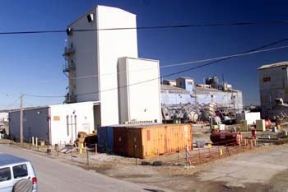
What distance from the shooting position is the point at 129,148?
27.9 metres

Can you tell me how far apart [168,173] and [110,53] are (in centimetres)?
→ 3145

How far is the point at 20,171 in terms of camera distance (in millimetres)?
11188

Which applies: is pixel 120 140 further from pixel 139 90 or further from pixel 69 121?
pixel 139 90

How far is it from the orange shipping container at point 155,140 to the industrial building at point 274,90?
4954cm

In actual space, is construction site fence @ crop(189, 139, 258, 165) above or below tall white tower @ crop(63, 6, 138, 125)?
below

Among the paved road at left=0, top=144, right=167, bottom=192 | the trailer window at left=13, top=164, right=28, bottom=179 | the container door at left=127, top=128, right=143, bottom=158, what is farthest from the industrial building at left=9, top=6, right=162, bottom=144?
the trailer window at left=13, top=164, right=28, bottom=179

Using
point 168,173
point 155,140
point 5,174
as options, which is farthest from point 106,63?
point 5,174

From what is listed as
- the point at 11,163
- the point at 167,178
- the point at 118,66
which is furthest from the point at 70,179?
the point at 118,66

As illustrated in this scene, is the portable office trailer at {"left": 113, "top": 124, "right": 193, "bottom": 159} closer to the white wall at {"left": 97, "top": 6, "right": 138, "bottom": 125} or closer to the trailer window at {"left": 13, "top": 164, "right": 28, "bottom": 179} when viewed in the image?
the trailer window at {"left": 13, "top": 164, "right": 28, "bottom": 179}

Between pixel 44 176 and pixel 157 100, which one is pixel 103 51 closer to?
pixel 157 100

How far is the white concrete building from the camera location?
47.2 metres

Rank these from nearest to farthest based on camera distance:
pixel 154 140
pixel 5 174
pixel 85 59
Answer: pixel 5 174 → pixel 154 140 → pixel 85 59

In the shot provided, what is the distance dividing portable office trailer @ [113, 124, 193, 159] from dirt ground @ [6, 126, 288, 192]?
0.91 m

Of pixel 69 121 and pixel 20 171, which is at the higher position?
pixel 69 121
